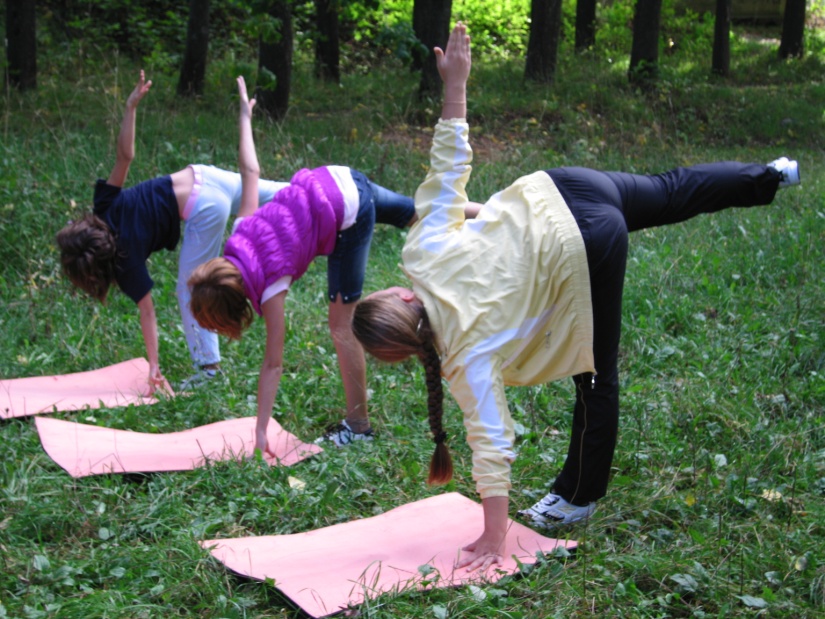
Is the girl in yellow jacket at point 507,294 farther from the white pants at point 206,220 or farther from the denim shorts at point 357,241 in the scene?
the white pants at point 206,220

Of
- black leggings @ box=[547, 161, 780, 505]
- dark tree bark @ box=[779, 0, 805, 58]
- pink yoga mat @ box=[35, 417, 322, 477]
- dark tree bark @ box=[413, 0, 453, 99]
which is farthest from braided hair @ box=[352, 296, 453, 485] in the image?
dark tree bark @ box=[779, 0, 805, 58]

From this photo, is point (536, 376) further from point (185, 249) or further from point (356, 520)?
point (185, 249)

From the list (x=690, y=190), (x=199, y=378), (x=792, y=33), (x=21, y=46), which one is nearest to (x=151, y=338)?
(x=199, y=378)

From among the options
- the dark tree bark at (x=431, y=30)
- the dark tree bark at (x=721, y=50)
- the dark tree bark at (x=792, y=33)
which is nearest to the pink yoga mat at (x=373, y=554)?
the dark tree bark at (x=431, y=30)

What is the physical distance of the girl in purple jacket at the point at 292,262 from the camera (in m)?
3.82

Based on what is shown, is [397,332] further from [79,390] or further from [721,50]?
[721,50]

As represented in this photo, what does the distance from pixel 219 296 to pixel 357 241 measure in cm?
76

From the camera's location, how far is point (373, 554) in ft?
10.7

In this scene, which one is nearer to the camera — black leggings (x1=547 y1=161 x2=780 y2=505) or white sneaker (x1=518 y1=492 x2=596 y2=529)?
black leggings (x1=547 y1=161 x2=780 y2=505)

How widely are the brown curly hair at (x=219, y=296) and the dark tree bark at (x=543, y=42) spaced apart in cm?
989

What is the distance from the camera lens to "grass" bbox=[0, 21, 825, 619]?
9.71 ft

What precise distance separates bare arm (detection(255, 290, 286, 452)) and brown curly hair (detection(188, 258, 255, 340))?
0.39ft

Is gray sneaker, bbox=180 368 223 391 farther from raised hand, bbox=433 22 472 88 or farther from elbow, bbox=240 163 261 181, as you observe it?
raised hand, bbox=433 22 472 88

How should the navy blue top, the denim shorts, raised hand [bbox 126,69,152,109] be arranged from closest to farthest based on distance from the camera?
Result: 1. the denim shorts
2. raised hand [bbox 126,69,152,109]
3. the navy blue top
